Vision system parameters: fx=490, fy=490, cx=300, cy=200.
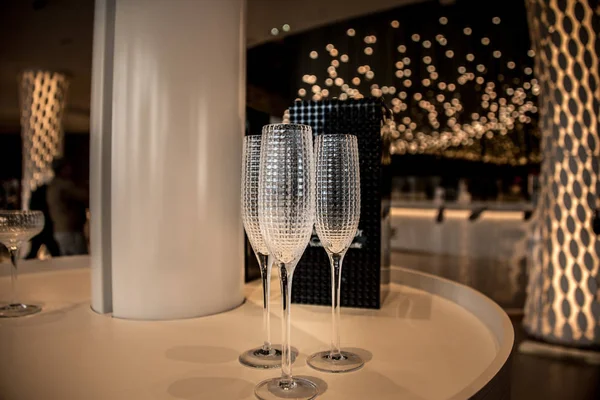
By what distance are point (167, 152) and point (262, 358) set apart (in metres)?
0.43

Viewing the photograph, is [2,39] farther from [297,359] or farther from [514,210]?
[514,210]

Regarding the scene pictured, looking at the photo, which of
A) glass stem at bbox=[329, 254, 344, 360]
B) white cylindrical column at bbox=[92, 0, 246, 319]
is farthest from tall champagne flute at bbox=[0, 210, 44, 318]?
glass stem at bbox=[329, 254, 344, 360]

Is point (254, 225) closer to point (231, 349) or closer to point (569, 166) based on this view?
point (231, 349)

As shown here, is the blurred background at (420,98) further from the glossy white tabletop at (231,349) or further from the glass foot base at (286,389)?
the glass foot base at (286,389)

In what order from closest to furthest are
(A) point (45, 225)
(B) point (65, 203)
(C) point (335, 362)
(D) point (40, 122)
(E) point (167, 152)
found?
(C) point (335, 362) < (E) point (167, 152) < (A) point (45, 225) < (B) point (65, 203) < (D) point (40, 122)

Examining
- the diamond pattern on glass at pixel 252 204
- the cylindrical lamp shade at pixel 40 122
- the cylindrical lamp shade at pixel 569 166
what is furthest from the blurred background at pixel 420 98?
the diamond pattern on glass at pixel 252 204

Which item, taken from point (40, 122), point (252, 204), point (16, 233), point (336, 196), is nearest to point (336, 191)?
point (336, 196)

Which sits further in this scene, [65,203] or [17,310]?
[65,203]

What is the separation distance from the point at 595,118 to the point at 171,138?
335 cm

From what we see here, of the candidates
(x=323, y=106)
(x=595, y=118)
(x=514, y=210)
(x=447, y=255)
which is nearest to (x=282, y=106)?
(x=323, y=106)

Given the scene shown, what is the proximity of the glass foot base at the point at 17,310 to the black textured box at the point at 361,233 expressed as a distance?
54 cm

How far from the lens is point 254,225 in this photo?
0.67 meters

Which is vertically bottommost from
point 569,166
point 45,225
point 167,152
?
point 45,225

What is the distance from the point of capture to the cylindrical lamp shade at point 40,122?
21.2 ft
